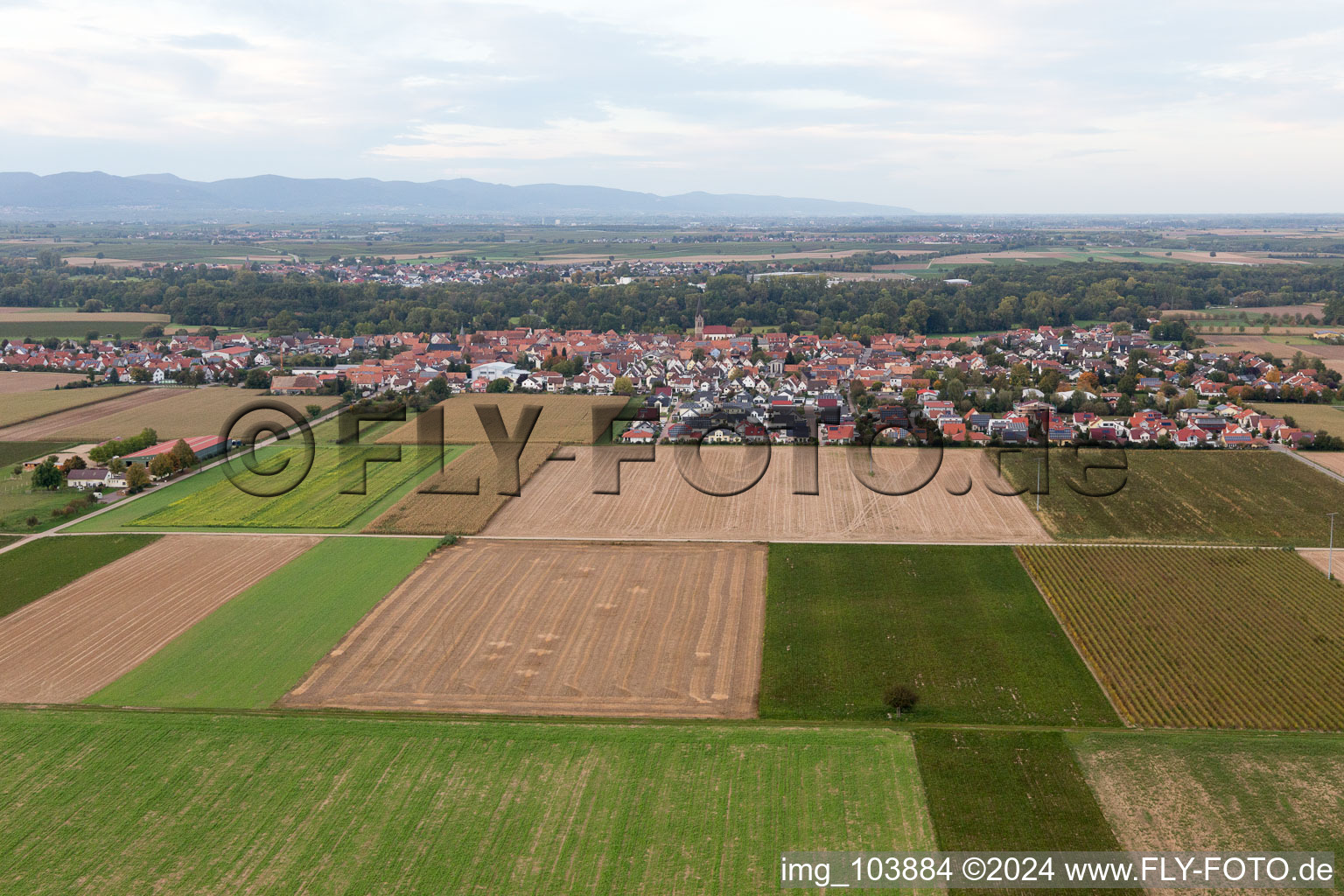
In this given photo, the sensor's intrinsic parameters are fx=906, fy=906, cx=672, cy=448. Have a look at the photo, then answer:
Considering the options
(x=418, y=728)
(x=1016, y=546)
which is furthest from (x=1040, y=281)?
(x=418, y=728)

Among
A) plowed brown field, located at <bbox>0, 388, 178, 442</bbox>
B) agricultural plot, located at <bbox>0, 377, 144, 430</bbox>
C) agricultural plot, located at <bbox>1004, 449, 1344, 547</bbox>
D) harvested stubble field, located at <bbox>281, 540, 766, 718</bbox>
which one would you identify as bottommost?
harvested stubble field, located at <bbox>281, 540, 766, 718</bbox>

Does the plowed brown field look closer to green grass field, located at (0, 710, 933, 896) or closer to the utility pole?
green grass field, located at (0, 710, 933, 896)

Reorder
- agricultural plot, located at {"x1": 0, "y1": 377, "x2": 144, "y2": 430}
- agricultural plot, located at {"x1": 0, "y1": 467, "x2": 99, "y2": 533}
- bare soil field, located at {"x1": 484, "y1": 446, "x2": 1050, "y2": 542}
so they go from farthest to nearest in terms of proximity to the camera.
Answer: agricultural plot, located at {"x1": 0, "y1": 377, "x2": 144, "y2": 430}, agricultural plot, located at {"x1": 0, "y1": 467, "x2": 99, "y2": 533}, bare soil field, located at {"x1": 484, "y1": 446, "x2": 1050, "y2": 542}

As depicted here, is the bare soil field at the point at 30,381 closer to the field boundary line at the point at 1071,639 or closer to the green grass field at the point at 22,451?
the green grass field at the point at 22,451

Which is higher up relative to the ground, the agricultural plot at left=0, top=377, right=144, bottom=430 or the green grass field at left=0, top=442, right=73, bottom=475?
the agricultural plot at left=0, top=377, right=144, bottom=430

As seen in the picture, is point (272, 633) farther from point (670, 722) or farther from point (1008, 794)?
point (1008, 794)

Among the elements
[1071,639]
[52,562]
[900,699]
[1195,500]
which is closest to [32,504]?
[52,562]

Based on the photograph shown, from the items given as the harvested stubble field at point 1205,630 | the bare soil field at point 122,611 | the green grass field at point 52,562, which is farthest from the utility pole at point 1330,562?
the green grass field at point 52,562

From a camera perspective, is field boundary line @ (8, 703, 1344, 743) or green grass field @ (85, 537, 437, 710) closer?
field boundary line @ (8, 703, 1344, 743)

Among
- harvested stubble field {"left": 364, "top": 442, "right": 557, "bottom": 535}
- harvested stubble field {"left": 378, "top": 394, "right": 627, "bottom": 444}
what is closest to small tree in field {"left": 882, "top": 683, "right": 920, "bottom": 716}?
harvested stubble field {"left": 364, "top": 442, "right": 557, "bottom": 535}
